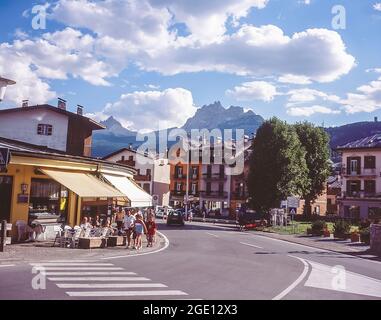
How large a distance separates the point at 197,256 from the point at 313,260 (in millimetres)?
5982

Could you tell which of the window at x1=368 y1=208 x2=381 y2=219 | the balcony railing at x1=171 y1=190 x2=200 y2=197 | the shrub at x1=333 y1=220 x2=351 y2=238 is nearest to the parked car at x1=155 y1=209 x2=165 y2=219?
the balcony railing at x1=171 y1=190 x2=200 y2=197

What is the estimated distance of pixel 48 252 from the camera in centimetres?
1720

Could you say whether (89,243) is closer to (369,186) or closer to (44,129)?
(44,129)

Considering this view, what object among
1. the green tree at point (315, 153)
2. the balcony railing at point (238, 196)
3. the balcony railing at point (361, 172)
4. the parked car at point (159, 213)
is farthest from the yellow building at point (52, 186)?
the balcony railing at point (238, 196)

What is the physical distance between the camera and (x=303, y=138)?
61281 mm

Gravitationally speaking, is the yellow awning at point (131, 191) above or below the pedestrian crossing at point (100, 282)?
above

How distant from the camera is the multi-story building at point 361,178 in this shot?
57.8m

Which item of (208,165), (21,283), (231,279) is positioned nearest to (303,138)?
(208,165)

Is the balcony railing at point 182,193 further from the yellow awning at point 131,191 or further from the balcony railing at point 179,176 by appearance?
the yellow awning at point 131,191

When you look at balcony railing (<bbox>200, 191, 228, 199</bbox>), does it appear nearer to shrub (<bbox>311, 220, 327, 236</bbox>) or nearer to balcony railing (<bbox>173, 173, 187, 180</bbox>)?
balcony railing (<bbox>173, 173, 187, 180</bbox>)

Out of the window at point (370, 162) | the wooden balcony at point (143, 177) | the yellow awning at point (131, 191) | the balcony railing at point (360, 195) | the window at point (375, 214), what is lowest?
the window at point (375, 214)

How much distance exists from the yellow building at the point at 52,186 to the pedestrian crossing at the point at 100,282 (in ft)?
18.9

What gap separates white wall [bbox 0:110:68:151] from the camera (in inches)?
1551
